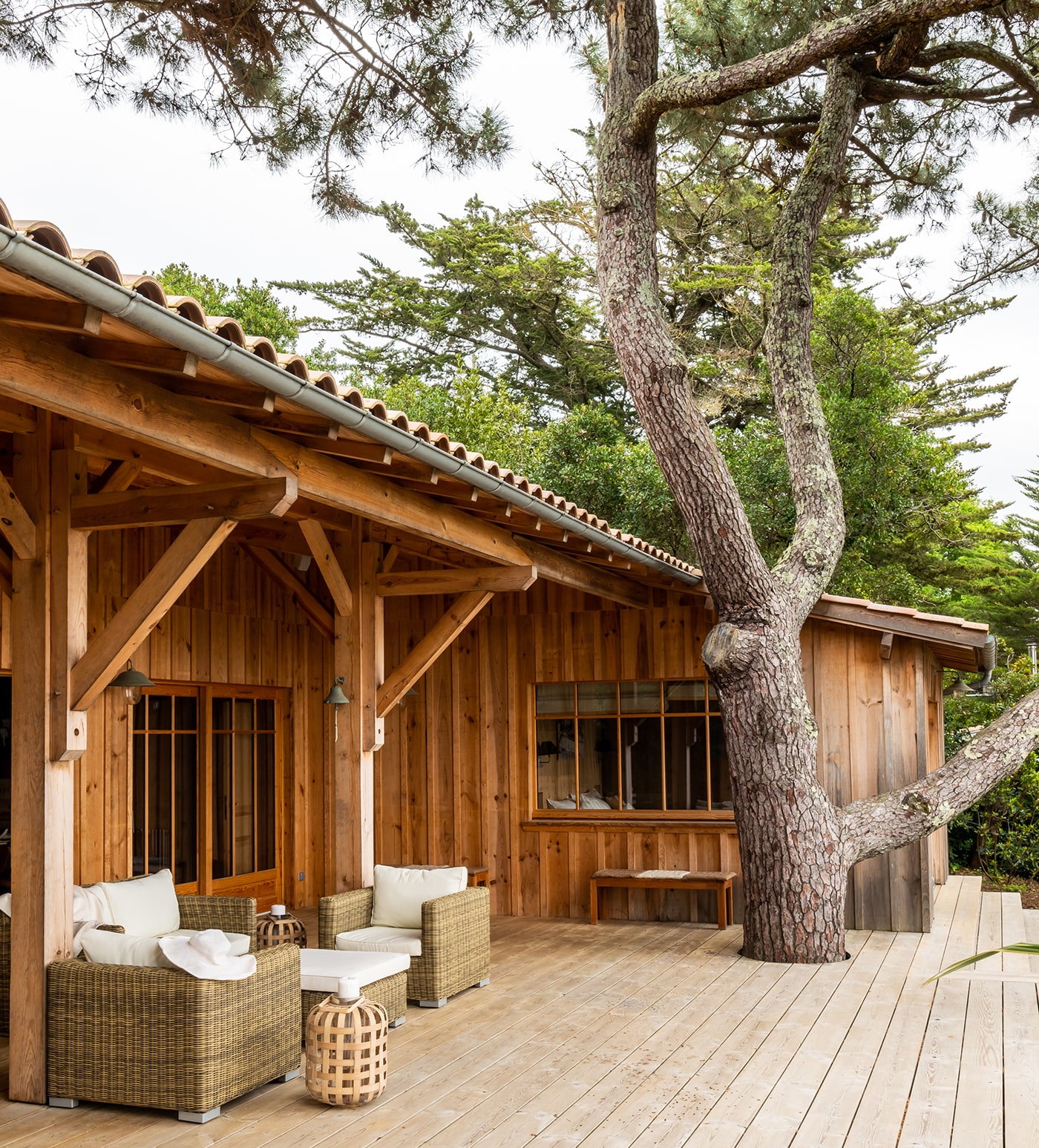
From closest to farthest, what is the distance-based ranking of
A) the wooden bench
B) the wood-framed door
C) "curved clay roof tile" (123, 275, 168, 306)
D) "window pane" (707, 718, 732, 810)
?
"curved clay roof tile" (123, 275, 168, 306), the wood-framed door, the wooden bench, "window pane" (707, 718, 732, 810)

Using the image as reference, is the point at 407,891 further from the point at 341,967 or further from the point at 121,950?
the point at 121,950

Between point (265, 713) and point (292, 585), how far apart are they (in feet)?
3.85

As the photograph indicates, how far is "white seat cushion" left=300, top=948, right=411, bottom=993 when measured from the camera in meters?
4.61

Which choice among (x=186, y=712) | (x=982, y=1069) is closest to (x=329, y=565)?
(x=186, y=712)

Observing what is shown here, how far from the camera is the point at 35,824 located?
407 cm

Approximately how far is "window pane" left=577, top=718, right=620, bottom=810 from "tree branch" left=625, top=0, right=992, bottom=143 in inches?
160

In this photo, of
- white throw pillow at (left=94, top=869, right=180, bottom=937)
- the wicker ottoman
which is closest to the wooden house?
white throw pillow at (left=94, top=869, right=180, bottom=937)

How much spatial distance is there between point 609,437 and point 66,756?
11063 millimetres

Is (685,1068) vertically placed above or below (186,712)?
below

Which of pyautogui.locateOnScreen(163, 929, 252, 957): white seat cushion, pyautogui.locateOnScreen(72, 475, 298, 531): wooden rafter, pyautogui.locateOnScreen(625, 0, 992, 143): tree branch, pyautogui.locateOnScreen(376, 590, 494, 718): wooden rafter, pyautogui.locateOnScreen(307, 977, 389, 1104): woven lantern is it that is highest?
pyautogui.locateOnScreen(625, 0, 992, 143): tree branch

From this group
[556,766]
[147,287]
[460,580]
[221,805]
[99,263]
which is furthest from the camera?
[556,766]

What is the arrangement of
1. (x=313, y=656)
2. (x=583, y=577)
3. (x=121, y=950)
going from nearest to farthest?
1. (x=121, y=950)
2. (x=583, y=577)
3. (x=313, y=656)

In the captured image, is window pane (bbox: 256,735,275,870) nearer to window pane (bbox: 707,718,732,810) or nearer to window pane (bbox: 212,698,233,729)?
window pane (bbox: 212,698,233,729)

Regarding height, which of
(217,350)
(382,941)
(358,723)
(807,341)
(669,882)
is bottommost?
(669,882)
